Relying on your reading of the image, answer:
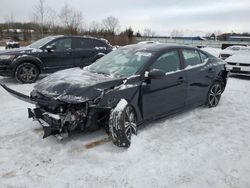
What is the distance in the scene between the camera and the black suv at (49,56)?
8.22 metres

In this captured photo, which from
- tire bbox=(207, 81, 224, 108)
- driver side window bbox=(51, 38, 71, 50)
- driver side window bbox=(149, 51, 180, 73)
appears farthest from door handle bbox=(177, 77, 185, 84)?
driver side window bbox=(51, 38, 71, 50)

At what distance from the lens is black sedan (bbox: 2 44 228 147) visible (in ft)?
12.7

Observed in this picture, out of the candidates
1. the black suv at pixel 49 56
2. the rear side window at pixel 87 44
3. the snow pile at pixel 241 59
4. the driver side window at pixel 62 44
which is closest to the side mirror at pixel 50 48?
the black suv at pixel 49 56

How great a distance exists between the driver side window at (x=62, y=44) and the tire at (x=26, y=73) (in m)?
1.07

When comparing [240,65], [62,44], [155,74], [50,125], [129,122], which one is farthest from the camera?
[240,65]

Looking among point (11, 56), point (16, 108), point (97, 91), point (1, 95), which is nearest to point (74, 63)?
point (11, 56)

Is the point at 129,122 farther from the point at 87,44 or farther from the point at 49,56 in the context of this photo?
the point at 87,44

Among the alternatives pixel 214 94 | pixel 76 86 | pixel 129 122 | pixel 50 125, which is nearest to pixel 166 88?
pixel 129 122

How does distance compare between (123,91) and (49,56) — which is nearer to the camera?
(123,91)

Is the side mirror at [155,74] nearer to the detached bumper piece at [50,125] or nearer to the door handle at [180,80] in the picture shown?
the door handle at [180,80]

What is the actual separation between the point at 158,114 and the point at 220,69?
2489 mm

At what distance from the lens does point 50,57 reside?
8898 mm

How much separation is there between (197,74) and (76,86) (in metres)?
2.77

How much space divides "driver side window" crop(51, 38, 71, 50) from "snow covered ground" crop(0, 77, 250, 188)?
4318 mm
